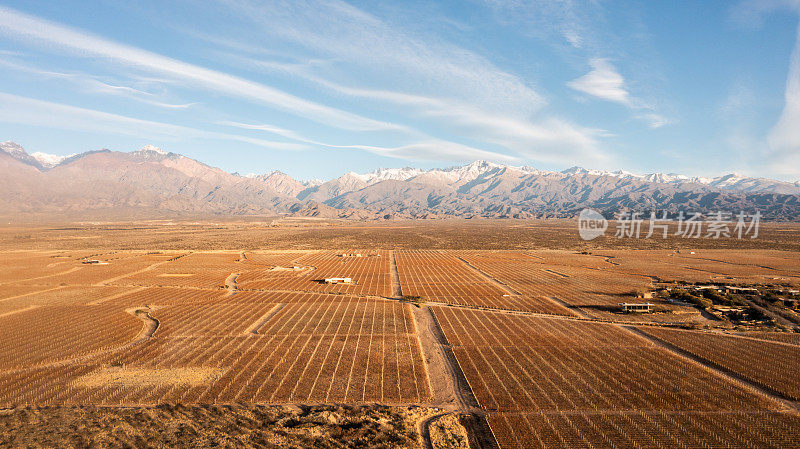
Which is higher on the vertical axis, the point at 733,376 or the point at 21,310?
the point at 733,376

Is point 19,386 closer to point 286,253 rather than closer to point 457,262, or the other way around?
point 457,262

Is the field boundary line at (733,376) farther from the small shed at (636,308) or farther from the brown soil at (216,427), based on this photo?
the brown soil at (216,427)

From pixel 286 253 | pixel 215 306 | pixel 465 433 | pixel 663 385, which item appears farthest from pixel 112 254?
pixel 663 385

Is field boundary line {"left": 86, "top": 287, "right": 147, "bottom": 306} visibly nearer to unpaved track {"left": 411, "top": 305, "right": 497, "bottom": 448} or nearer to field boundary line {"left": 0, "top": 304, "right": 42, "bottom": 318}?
field boundary line {"left": 0, "top": 304, "right": 42, "bottom": 318}

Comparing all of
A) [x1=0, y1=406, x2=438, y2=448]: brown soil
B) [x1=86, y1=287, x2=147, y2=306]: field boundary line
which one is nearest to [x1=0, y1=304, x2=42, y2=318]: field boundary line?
[x1=86, y1=287, x2=147, y2=306]: field boundary line

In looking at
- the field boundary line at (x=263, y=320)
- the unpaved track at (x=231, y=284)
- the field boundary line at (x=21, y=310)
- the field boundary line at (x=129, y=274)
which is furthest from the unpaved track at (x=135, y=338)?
the field boundary line at (x=129, y=274)

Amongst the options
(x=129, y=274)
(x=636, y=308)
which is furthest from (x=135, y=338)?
(x=636, y=308)

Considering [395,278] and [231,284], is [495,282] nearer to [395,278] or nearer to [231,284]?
[395,278]
